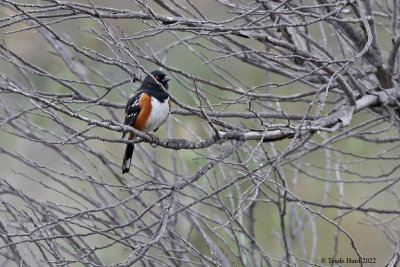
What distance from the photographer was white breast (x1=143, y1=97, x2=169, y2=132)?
430cm

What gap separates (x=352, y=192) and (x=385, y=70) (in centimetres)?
490

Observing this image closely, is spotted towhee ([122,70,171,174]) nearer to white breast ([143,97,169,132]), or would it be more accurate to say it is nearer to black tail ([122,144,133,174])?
white breast ([143,97,169,132])

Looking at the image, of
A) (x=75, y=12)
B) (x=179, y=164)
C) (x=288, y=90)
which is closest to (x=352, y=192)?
(x=288, y=90)

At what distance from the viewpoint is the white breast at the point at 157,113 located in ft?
14.1

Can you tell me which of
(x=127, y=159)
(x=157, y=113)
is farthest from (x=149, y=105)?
(x=127, y=159)

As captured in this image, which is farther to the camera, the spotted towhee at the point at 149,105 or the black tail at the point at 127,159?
the spotted towhee at the point at 149,105

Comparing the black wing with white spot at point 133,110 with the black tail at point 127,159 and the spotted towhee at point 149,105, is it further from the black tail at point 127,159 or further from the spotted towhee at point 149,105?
the black tail at point 127,159

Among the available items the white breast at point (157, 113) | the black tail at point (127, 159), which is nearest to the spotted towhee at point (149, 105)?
the white breast at point (157, 113)

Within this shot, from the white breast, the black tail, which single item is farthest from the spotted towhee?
the black tail

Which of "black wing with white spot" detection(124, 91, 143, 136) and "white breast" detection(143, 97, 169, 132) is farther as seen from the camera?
"black wing with white spot" detection(124, 91, 143, 136)

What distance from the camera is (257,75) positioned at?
9062 millimetres

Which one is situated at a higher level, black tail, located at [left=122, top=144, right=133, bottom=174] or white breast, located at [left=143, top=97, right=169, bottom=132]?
white breast, located at [left=143, top=97, right=169, bottom=132]

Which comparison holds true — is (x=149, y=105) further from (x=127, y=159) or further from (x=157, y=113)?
(x=127, y=159)

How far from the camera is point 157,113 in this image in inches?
171
